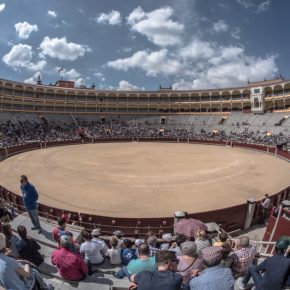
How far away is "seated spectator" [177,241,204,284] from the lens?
3.74 meters

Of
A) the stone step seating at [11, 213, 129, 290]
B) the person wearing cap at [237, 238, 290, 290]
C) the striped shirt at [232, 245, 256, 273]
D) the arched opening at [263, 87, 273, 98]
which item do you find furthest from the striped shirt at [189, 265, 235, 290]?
the arched opening at [263, 87, 273, 98]

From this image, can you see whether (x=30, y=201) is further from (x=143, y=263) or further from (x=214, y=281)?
(x=214, y=281)

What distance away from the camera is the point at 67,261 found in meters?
4.55

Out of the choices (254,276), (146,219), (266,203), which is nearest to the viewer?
(254,276)

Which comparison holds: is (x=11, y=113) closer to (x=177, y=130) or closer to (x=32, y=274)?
(x=177, y=130)

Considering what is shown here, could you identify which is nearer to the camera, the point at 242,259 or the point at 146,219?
the point at 242,259

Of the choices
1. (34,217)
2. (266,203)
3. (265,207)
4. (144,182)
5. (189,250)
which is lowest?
(144,182)

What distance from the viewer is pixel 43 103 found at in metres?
62.2

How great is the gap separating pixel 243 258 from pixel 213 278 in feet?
5.91

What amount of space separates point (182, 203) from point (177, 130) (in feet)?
154

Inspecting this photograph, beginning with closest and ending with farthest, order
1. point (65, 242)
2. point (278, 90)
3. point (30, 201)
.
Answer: point (65, 242) < point (30, 201) < point (278, 90)

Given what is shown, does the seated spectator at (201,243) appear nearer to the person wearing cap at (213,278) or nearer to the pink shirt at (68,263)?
the person wearing cap at (213,278)

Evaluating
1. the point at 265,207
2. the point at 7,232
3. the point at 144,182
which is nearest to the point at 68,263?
the point at 7,232

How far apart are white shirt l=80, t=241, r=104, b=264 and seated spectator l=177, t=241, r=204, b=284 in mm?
2282
